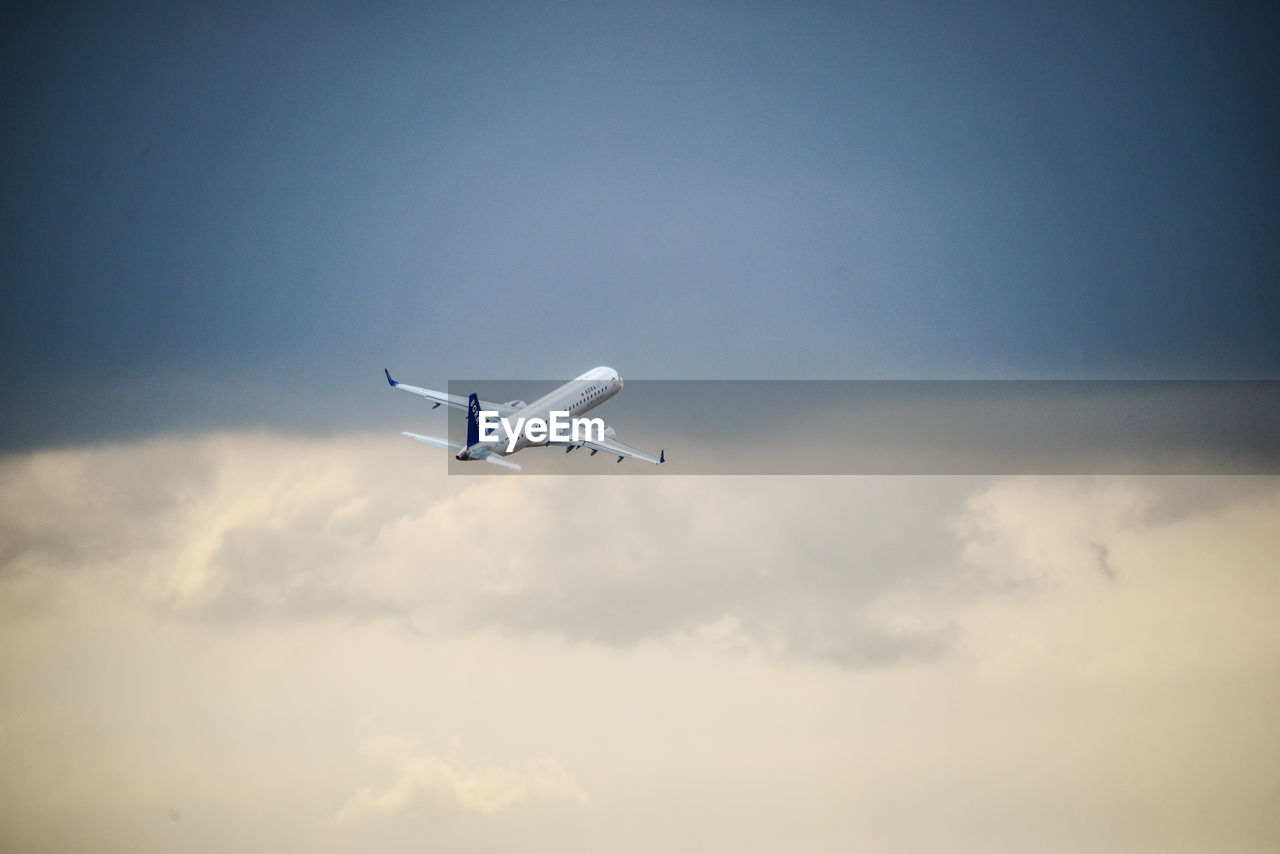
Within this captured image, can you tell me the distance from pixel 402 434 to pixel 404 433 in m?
1.76

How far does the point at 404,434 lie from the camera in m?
199

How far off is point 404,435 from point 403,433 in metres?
0.40

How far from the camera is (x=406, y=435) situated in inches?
7864

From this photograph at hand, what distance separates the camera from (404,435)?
198500mm

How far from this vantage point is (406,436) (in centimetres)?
19975

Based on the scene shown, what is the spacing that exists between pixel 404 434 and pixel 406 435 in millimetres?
1024

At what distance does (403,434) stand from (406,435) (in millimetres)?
1645

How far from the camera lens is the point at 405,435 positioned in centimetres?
19912

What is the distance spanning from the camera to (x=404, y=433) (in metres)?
199

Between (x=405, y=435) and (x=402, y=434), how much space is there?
5.39ft

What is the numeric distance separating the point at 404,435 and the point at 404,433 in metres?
0.83

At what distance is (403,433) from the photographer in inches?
7820

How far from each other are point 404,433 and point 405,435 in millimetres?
404
